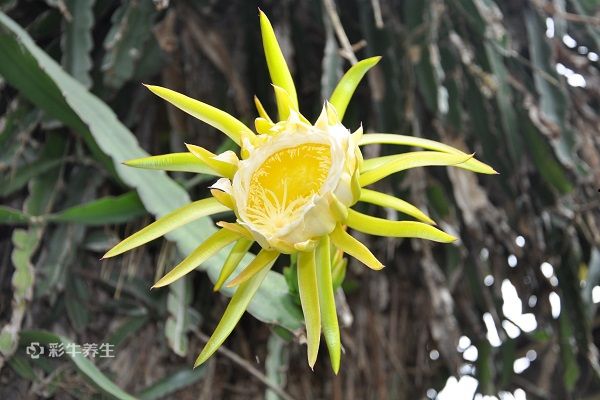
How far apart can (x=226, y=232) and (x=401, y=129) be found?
0.66 metres

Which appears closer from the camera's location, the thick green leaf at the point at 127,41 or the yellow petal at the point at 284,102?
the yellow petal at the point at 284,102

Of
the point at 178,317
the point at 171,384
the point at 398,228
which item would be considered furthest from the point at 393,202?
the point at 171,384

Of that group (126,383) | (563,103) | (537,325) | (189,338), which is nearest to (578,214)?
(563,103)

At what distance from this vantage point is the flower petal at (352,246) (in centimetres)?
52

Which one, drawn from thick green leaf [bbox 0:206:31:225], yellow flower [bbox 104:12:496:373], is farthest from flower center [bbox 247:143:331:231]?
thick green leaf [bbox 0:206:31:225]

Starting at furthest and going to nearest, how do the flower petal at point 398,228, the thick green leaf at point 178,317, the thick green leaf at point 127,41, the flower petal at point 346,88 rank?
the thick green leaf at point 127,41
the thick green leaf at point 178,317
the flower petal at point 346,88
the flower petal at point 398,228

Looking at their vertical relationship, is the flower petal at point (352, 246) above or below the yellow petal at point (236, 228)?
below

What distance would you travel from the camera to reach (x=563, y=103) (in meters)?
1.17

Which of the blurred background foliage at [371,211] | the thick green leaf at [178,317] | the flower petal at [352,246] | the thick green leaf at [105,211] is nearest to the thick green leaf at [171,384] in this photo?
the blurred background foliage at [371,211]

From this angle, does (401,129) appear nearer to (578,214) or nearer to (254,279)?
(578,214)

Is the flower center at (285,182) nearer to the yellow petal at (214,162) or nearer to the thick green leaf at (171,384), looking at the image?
the yellow petal at (214,162)

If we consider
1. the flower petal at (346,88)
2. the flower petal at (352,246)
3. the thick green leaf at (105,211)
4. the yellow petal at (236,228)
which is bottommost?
the thick green leaf at (105,211)

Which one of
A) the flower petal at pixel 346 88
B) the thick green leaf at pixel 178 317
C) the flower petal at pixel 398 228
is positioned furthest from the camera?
the thick green leaf at pixel 178 317

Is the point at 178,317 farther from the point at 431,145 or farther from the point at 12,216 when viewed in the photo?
the point at 431,145
